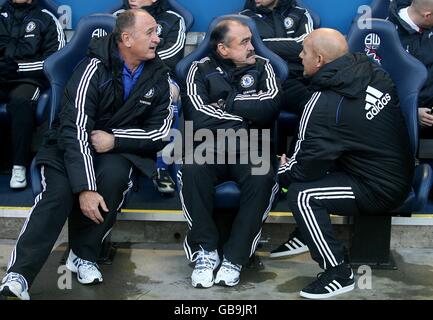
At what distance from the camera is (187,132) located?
4512 millimetres

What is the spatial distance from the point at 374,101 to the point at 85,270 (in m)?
1.63

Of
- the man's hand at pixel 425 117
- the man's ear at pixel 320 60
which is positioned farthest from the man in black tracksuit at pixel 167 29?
the man's hand at pixel 425 117

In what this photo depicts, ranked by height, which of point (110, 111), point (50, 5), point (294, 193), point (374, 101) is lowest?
point (294, 193)

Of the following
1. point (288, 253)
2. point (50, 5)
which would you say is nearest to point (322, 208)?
point (288, 253)

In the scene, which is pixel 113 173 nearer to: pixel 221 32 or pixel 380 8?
pixel 221 32

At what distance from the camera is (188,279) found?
14.3ft

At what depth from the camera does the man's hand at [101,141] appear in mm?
4320

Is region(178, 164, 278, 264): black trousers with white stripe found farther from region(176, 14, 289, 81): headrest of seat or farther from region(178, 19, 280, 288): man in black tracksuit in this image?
region(176, 14, 289, 81): headrest of seat

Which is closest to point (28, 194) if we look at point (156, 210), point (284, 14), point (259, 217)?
point (156, 210)

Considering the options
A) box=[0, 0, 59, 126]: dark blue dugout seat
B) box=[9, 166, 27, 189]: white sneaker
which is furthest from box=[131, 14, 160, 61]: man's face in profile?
box=[9, 166, 27, 189]: white sneaker

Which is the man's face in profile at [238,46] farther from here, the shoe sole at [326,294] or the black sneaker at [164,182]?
the shoe sole at [326,294]

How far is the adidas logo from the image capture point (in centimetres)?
414

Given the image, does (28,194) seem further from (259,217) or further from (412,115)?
(412,115)

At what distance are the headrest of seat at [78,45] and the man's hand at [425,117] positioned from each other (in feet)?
5.87
